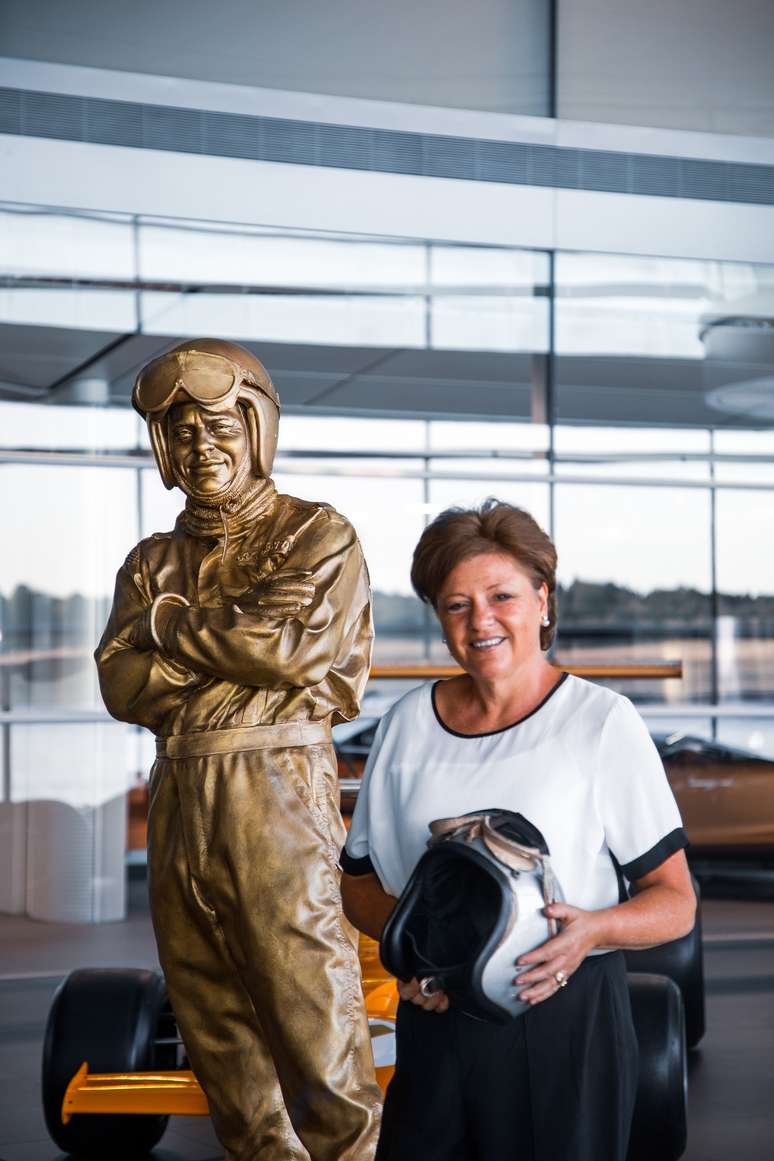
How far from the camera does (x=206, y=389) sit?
3172 millimetres

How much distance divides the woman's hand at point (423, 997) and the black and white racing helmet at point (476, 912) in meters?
0.01

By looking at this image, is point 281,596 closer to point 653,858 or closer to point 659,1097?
point 653,858

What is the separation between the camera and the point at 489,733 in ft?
6.64

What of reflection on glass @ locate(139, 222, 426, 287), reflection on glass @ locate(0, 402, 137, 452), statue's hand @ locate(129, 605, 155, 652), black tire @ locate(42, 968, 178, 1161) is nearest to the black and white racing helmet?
statue's hand @ locate(129, 605, 155, 652)

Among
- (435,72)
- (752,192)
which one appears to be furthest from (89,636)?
(752,192)

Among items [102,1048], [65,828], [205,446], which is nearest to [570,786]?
[205,446]

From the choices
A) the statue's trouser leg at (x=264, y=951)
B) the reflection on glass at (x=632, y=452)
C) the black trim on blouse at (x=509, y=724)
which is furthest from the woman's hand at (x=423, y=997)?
the reflection on glass at (x=632, y=452)

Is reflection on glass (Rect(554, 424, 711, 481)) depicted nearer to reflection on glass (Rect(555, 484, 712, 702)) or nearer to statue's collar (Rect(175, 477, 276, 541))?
reflection on glass (Rect(555, 484, 712, 702))

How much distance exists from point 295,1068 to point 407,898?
1.29 metres

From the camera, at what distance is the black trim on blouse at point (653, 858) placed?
1.96 metres

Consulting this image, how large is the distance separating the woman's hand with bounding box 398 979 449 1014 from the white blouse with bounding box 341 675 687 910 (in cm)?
18

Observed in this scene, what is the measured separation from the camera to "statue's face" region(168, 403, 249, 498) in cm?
318

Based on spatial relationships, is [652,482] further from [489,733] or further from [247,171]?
[489,733]

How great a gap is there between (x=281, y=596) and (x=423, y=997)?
129 cm
